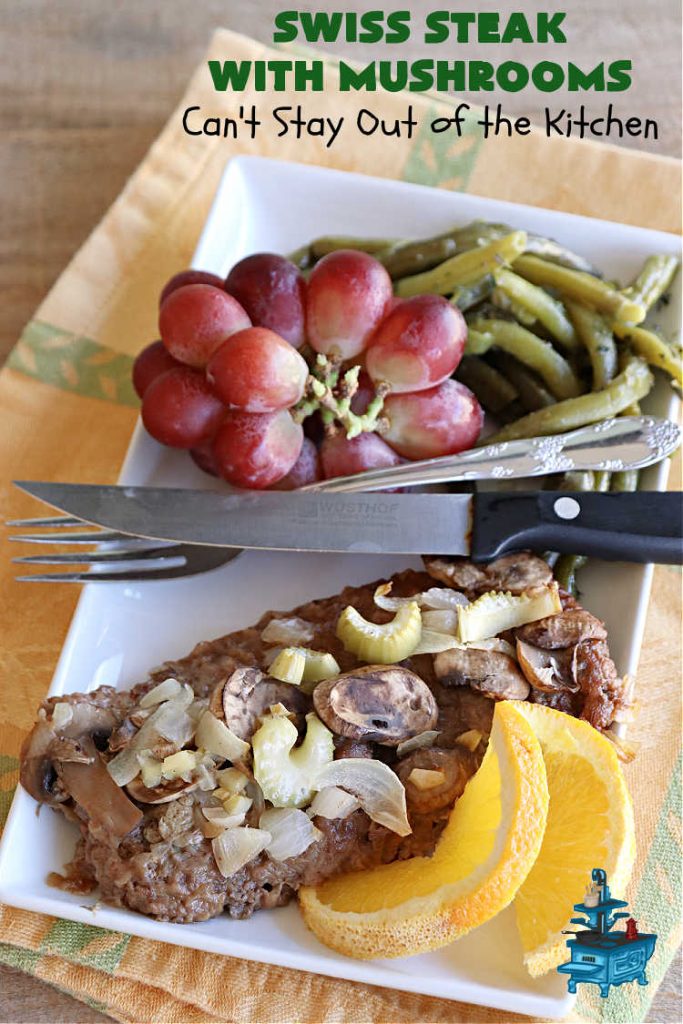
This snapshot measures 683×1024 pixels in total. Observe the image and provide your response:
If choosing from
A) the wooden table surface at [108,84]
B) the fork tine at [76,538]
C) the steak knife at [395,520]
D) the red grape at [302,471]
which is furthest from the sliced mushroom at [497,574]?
the wooden table surface at [108,84]

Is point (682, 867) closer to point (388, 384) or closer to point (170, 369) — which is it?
point (388, 384)

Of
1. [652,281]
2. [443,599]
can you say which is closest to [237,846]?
[443,599]

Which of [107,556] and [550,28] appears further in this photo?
[550,28]

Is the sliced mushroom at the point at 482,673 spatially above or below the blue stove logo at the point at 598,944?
above

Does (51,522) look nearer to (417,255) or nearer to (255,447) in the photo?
(255,447)

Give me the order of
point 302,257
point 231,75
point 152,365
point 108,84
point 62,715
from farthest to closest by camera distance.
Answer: point 108,84 < point 231,75 < point 302,257 < point 152,365 < point 62,715

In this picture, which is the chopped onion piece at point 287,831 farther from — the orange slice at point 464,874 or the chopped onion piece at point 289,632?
the chopped onion piece at point 289,632
